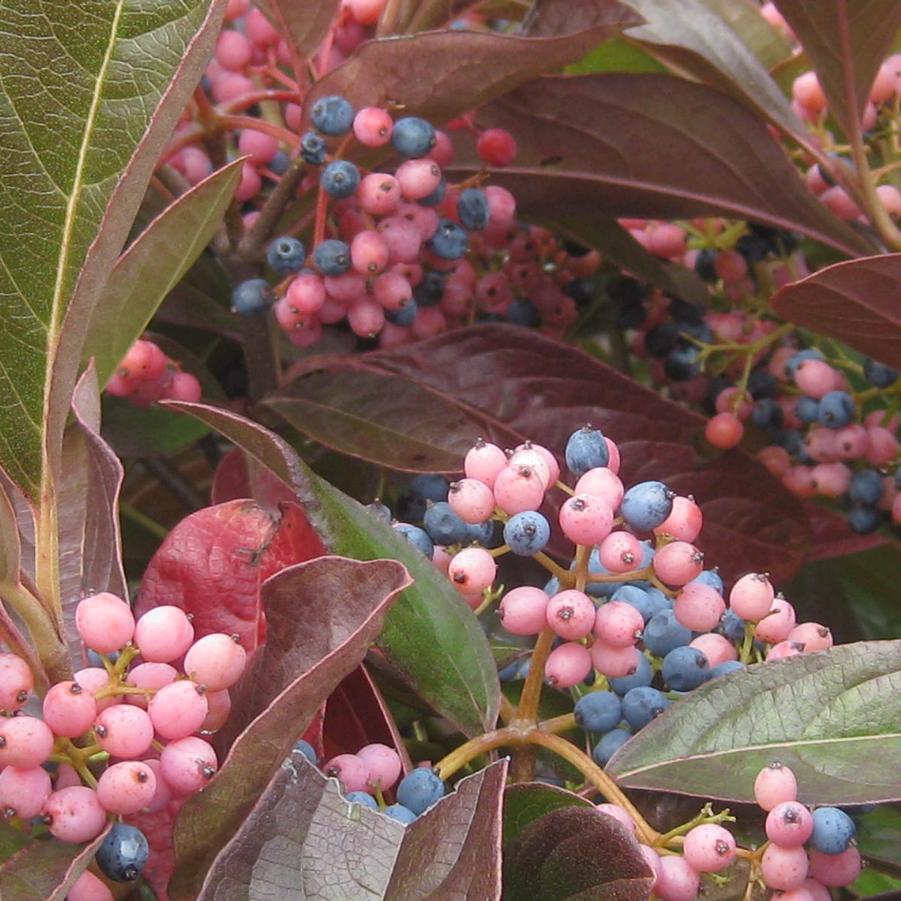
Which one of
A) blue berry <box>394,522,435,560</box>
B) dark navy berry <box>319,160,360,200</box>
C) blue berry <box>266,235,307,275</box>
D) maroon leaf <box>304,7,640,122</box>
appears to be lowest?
blue berry <box>394,522,435,560</box>

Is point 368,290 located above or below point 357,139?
below

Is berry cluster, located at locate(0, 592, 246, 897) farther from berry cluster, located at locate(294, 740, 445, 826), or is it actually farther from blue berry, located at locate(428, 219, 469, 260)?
blue berry, located at locate(428, 219, 469, 260)

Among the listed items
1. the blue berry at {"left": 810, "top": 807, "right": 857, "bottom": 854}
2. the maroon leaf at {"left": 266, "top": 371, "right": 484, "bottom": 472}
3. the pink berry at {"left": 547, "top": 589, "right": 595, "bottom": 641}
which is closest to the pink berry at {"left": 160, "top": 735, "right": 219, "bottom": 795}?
the pink berry at {"left": 547, "top": 589, "right": 595, "bottom": 641}

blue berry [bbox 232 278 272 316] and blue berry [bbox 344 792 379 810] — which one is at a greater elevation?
blue berry [bbox 232 278 272 316]

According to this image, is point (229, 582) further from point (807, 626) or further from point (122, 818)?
point (807, 626)

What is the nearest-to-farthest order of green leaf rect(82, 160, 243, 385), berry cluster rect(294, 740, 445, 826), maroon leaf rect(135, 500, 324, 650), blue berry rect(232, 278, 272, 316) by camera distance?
1. berry cluster rect(294, 740, 445, 826)
2. maroon leaf rect(135, 500, 324, 650)
3. green leaf rect(82, 160, 243, 385)
4. blue berry rect(232, 278, 272, 316)

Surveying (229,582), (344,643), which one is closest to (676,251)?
(229,582)
